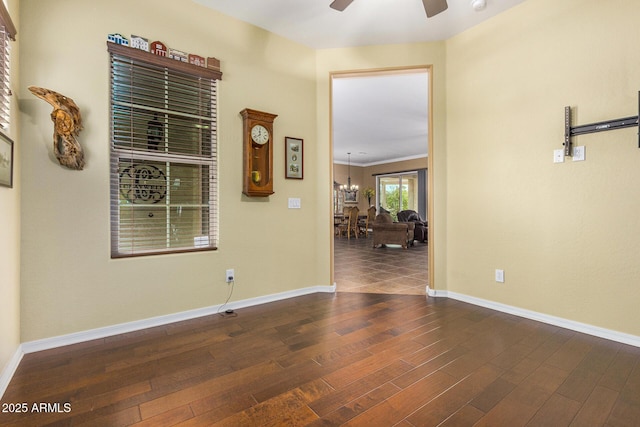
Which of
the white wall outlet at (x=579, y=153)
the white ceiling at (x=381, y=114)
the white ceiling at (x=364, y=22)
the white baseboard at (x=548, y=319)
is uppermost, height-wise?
the white ceiling at (x=381, y=114)

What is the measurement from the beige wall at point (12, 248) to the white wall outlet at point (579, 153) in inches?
153

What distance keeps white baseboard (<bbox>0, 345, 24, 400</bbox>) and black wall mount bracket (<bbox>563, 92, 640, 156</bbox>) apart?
13.2ft

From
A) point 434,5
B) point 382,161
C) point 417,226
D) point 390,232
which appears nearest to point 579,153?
point 434,5

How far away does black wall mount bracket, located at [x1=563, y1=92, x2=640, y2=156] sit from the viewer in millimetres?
2150

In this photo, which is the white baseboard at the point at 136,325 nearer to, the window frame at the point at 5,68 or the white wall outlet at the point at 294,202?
the white wall outlet at the point at 294,202

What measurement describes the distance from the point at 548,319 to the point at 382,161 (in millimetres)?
9382

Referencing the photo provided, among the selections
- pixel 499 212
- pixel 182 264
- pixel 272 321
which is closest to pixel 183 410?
pixel 272 321

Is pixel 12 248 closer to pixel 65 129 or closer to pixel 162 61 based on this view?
pixel 65 129

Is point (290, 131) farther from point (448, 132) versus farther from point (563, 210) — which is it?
point (563, 210)

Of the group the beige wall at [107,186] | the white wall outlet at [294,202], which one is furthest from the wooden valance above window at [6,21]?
the white wall outlet at [294,202]

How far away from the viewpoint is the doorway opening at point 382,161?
3.72 m

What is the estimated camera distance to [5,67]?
174cm

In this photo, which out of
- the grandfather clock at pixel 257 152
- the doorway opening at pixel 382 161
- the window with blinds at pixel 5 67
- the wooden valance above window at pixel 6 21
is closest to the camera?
the wooden valance above window at pixel 6 21

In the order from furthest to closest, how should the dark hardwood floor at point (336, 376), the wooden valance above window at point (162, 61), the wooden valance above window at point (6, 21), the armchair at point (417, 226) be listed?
the armchair at point (417, 226) < the wooden valance above window at point (162, 61) < the wooden valance above window at point (6, 21) < the dark hardwood floor at point (336, 376)
